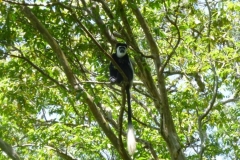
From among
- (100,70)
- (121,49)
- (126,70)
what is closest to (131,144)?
(100,70)

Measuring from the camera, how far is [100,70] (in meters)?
3.93

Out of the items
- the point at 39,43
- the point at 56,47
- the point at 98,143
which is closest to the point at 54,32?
the point at 39,43

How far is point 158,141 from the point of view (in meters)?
5.83

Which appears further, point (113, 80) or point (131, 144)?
point (113, 80)

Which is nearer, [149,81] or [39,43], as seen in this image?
[39,43]

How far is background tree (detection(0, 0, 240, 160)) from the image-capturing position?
3400 millimetres

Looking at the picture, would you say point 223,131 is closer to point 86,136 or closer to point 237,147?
point 237,147

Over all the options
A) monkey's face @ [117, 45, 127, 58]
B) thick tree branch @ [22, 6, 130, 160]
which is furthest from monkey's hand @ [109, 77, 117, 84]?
thick tree branch @ [22, 6, 130, 160]

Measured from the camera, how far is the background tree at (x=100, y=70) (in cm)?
340

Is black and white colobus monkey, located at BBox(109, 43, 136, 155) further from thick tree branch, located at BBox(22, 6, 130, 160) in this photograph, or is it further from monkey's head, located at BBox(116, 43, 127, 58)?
thick tree branch, located at BBox(22, 6, 130, 160)

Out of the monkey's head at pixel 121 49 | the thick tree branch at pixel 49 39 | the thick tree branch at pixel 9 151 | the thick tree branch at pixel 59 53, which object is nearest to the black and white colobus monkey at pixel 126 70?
the monkey's head at pixel 121 49

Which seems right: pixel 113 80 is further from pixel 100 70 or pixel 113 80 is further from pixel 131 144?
pixel 131 144

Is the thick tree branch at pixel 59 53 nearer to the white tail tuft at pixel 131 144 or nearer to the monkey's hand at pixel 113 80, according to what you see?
the white tail tuft at pixel 131 144

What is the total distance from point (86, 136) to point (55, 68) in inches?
58.7
